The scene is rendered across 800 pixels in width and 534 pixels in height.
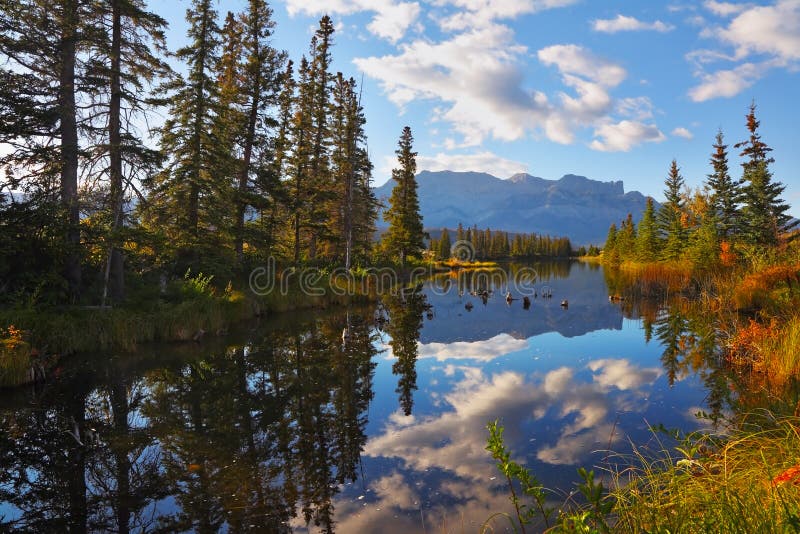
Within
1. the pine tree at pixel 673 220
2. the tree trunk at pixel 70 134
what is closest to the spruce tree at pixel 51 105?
the tree trunk at pixel 70 134

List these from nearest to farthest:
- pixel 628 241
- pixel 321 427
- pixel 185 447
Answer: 1. pixel 185 447
2. pixel 321 427
3. pixel 628 241

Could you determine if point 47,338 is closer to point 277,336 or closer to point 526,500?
point 277,336

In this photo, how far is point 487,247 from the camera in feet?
346

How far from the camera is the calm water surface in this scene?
4.70 metres

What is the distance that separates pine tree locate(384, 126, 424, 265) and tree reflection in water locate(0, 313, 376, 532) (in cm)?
3231

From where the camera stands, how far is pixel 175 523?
4.36 m

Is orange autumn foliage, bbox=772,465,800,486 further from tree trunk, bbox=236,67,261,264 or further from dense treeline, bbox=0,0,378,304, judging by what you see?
tree trunk, bbox=236,67,261,264

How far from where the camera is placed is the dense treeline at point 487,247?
92375mm

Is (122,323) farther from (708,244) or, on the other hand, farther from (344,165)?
(708,244)

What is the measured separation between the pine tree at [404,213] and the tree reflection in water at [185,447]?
106 ft

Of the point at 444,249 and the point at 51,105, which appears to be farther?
the point at 444,249

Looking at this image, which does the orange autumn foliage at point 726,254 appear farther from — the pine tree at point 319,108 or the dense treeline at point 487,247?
the dense treeline at point 487,247

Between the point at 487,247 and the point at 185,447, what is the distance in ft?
337

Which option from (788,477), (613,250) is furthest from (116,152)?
(613,250)
